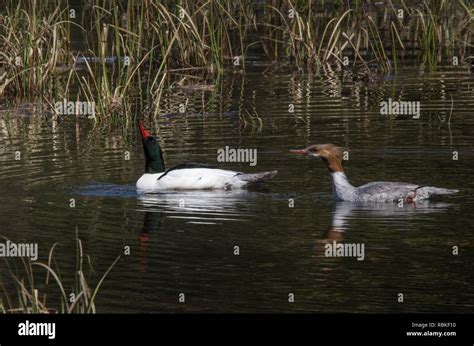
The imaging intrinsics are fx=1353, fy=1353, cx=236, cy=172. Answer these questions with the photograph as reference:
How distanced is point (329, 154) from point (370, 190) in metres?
0.71

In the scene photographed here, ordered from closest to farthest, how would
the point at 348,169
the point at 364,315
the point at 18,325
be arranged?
the point at 18,325 → the point at 364,315 → the point at 348,169

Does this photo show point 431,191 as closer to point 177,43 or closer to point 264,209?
point 264,209

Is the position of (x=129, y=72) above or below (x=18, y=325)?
above

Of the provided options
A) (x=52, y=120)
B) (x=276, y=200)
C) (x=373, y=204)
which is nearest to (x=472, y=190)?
(x=373, y=204)

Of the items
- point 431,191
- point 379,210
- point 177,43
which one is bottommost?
point 379,210

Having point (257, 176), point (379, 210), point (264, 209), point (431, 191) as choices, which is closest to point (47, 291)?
point (264, 209)

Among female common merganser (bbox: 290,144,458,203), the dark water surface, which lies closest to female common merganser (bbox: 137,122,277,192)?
the dark water surface

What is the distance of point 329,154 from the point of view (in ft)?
45.3

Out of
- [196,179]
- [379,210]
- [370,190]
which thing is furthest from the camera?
[196,179]

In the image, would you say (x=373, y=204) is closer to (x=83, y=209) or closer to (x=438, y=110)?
(x=83, y=209)

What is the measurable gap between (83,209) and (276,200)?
193 centimetres

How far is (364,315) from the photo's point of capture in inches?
373

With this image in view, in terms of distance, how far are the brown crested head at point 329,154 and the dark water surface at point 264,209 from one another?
365 millimetres

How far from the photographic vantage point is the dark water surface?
409 inches
